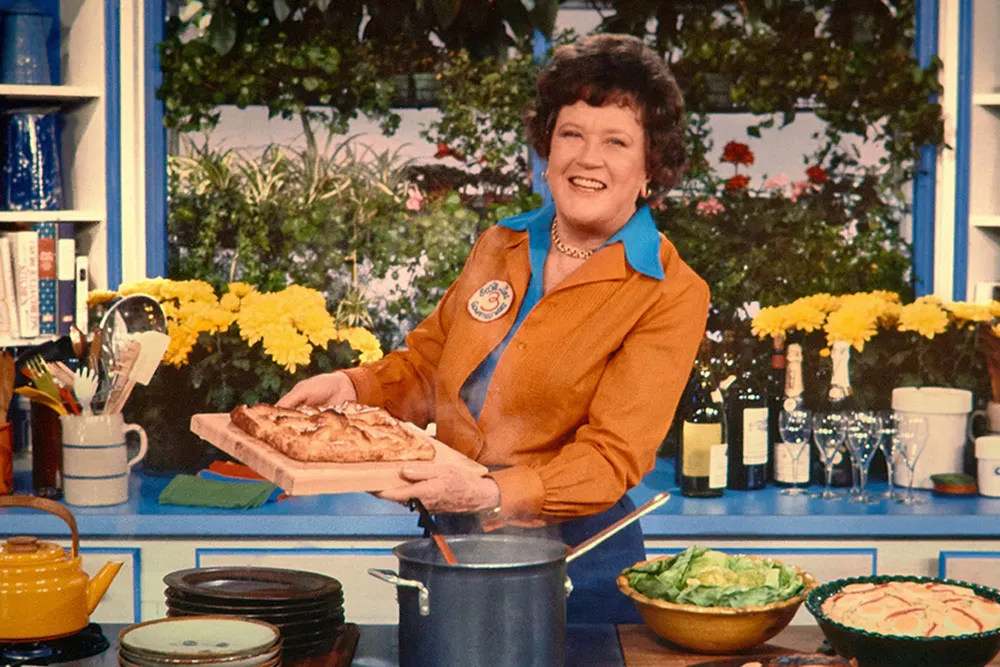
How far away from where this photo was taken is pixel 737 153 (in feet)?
11.1

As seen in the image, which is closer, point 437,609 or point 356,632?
point 437,609

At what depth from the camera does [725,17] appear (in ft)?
10.9

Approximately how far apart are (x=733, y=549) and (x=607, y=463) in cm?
93

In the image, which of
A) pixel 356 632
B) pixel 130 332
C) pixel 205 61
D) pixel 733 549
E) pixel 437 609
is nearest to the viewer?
pixel 437 609

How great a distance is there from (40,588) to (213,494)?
130 cm

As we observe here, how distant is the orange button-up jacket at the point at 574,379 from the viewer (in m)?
1.94

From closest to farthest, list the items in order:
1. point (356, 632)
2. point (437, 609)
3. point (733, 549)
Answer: point (437, 609)
point (356, 632)
point (733, 549)

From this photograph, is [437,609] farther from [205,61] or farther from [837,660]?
[205,61]

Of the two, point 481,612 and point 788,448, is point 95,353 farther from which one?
point 481,612

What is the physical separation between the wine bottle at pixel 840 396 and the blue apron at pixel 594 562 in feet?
Result: 3.39

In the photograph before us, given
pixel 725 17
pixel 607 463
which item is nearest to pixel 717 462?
pixel 607 463

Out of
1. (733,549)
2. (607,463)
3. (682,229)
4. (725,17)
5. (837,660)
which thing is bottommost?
(733,549)

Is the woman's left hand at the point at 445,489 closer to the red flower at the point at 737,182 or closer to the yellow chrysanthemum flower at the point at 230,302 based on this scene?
the yellow chrysanthemum flower at the point at 230,302

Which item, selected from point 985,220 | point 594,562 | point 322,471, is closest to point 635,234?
point 594,562
